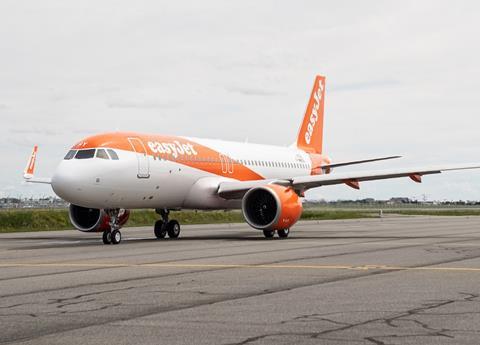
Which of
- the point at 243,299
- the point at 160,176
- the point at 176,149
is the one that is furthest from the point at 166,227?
the point at 243,299

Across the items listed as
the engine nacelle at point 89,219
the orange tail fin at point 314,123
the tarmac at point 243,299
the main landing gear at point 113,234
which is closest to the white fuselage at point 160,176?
the main landing gear at point 113,234

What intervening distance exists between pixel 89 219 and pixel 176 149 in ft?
12.9

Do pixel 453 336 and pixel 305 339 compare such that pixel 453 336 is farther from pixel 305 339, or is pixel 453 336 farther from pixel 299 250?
pixel 299 250

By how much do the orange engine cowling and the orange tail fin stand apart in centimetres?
1146

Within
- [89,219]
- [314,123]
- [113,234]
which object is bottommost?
[113,234]

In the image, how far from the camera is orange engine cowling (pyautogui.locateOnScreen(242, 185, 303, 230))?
85.5 ft

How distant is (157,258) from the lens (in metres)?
17.8

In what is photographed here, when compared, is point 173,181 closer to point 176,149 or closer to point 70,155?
point 176,149

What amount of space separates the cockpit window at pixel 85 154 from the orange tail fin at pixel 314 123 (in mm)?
16394

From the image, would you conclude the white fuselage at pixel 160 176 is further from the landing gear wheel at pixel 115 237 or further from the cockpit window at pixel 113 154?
the landing gear wheel at pixel 115 237

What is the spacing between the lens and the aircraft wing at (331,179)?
27.9 metres

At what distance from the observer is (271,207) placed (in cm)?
2748

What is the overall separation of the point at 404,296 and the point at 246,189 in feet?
58.1

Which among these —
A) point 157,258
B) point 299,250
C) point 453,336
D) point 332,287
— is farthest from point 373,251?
point 453,336
